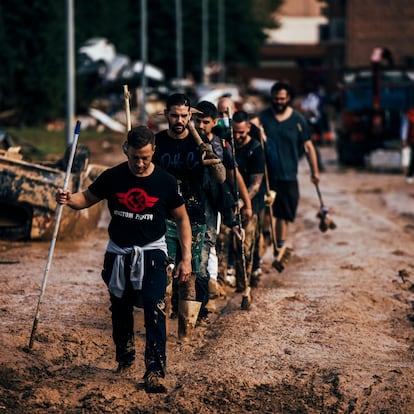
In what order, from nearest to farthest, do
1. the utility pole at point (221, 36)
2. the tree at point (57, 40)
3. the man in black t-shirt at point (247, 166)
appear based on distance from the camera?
the man in black t-shirt at point (247, 166), the tree at point (57, 40), the utility pole at point (221, 36)

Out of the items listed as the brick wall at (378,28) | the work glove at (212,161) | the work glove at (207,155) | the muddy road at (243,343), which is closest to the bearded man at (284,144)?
the muddy road at (243,343)

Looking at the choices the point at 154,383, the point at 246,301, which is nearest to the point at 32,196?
the point at 246,301

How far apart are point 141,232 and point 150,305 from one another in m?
0.48

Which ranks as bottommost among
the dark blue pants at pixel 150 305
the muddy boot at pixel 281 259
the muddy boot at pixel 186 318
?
the muddy boot at pixel 281 259

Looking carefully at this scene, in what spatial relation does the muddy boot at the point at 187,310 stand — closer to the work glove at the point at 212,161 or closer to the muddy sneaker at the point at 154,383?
the work glove at the point at 212,161

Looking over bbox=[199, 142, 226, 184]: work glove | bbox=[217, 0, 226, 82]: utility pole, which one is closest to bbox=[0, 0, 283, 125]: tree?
bbox=[217, 0, 226, 82]: utility pole

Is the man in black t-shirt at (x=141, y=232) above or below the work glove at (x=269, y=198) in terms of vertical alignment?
above

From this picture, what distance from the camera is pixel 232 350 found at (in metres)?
8.39

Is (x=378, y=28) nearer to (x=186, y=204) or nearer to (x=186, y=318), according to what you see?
(x=186, y=204)

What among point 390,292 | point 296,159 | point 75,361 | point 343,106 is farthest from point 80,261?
point 343,106

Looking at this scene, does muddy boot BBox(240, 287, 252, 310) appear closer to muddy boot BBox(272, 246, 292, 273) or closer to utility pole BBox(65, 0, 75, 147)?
muddy boot BBox(272, 246, 292, 273)

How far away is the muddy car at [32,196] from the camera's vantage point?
1298 centimetres

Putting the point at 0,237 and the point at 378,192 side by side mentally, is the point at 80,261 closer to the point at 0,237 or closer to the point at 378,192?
the point at 0,237

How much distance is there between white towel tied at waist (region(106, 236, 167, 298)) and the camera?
7.32 metres
